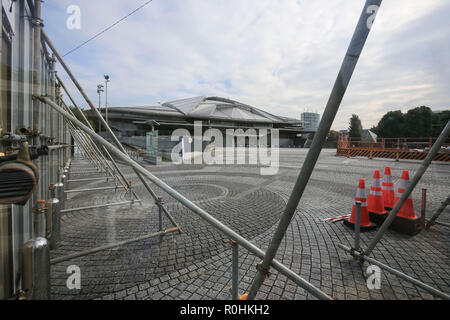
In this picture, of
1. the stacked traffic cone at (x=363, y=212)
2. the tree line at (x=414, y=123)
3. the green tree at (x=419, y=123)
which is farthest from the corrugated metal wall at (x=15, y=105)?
the green tree at (x=419, y=123)

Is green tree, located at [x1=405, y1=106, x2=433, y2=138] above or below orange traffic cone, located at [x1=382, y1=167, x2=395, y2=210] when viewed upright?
above

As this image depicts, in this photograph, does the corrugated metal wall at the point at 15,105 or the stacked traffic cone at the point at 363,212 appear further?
the stacked traffic cone at the point at 363,212

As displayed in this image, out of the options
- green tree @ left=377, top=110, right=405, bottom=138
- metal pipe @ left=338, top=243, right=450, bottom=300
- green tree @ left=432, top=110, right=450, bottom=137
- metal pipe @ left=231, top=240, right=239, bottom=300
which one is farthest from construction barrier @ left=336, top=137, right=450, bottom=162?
green tree @ left=377, top=110, right=405, bottom=138

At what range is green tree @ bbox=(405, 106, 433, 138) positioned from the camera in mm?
37125

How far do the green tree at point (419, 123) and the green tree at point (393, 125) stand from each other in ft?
5.68

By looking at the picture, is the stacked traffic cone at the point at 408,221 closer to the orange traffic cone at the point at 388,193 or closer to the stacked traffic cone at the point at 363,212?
the stacked traffic cone at the point at 363,212

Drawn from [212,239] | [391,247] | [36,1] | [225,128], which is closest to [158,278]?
[212,239]

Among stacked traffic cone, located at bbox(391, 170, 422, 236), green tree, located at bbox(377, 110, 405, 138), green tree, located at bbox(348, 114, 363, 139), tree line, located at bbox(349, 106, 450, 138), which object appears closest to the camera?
stacked traffic cone, located at bbox(391, 170, 422, 236)

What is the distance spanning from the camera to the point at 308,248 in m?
3.34

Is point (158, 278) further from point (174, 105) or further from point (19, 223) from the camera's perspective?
point (174, 105)

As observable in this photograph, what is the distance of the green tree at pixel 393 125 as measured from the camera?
41.3 m

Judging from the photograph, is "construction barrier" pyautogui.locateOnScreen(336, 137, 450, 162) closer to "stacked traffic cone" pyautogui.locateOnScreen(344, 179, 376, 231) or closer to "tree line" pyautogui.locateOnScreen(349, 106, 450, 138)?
"stacked traffic cone" pyautogui.locateOnScreen(344, 179, 376, 231)

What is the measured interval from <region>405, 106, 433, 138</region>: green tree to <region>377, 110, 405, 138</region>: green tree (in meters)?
1.73
